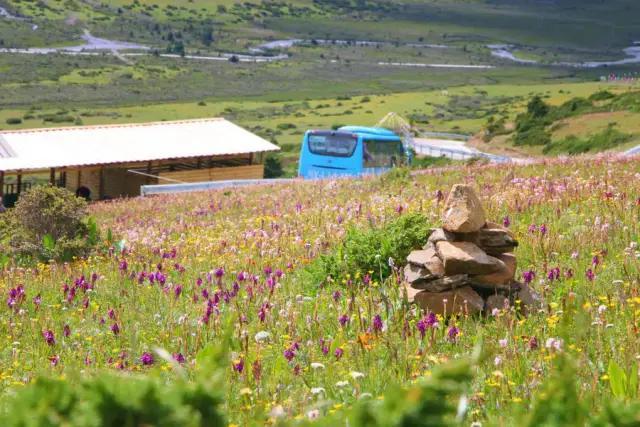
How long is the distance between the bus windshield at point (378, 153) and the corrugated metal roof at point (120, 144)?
522 cm

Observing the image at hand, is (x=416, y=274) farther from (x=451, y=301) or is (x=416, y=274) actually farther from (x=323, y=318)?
(x=323, y=318)

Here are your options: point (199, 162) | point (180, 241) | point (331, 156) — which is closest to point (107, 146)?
point (199, 162)

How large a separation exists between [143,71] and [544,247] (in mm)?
177325

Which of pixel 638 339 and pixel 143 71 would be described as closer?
pixel 638 339

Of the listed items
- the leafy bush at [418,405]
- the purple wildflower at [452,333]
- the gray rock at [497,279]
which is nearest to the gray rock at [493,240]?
the gray rock at [497,279]

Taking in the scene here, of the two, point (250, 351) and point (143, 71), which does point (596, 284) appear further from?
point (143, 71)

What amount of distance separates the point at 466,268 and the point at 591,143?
44.9 metres

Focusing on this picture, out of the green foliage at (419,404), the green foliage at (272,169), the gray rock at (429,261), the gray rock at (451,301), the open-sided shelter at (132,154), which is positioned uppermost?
the green foliage at (419,404)

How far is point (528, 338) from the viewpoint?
6852mm

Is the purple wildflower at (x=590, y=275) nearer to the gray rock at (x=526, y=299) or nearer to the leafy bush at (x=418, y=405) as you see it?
the gray rock at (x=526, y=299)

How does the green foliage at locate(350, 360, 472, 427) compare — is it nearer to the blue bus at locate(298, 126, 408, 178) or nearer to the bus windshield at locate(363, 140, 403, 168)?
the blue bus at locate(298, 126, 408, 178)

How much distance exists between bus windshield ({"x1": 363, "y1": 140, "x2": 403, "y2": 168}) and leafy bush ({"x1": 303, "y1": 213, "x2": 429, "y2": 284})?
113ft

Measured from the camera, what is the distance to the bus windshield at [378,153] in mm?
44844

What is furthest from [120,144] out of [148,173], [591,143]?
[591,143]
